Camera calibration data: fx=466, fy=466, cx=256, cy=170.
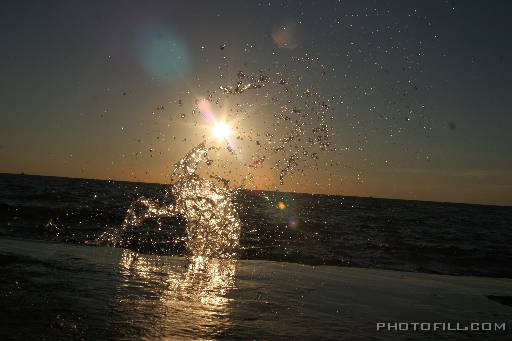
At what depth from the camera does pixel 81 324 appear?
5.76 m

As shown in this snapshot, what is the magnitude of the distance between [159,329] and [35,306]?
79.7 inches

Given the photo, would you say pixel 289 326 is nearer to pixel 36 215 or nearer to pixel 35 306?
pixel 35 306

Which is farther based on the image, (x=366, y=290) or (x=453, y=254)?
(x=453, y=254)

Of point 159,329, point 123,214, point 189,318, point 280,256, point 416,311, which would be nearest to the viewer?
point 159,329

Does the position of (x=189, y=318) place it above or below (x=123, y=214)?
below

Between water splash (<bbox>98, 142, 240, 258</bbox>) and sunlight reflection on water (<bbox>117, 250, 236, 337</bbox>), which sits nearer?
sunlight reflection on water (<bbox>117, 250, 236, 337</bbox>)

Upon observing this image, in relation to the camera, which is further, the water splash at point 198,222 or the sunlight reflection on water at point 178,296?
the water splash at point 198,222

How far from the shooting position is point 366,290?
33.7 ft

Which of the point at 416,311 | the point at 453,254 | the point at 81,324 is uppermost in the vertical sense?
the point at 453,254

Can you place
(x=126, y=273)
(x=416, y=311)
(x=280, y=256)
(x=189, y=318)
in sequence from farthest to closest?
(x=280, y=256), (x=126, y=273), (x=416, y=311), (x=189, y=318)

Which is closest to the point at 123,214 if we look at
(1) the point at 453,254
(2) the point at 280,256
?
(2) the point at 280,256

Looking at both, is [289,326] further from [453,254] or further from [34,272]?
[453,254]

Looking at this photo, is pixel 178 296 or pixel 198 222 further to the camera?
pixel 198 222

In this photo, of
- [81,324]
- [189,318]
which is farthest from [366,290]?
[81,324]
